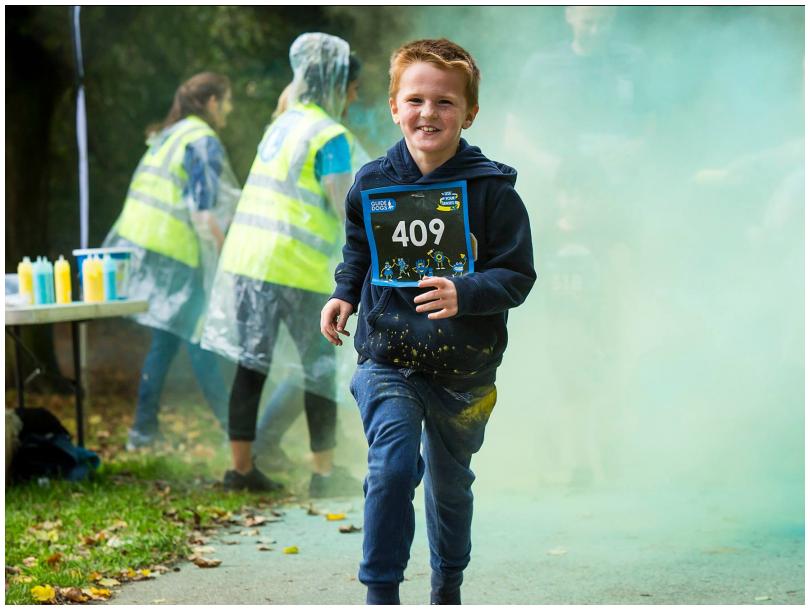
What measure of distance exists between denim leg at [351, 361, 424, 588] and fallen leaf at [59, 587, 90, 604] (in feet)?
3.98

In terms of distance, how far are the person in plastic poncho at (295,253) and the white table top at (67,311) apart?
16.0 inches

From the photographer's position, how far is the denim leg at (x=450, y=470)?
293 centimetres

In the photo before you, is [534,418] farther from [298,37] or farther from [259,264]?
[298,37]

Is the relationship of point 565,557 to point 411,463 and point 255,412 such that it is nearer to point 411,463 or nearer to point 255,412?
point 411,463

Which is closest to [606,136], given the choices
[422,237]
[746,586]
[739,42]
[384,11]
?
[739,42]

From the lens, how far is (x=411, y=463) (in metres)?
2.74


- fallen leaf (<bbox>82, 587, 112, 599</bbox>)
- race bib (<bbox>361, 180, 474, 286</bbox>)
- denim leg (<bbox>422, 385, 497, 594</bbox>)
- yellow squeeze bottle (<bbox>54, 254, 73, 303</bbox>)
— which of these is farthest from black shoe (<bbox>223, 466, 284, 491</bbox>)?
race bib (<bbox>361, 180, 474, 286</bbox>)

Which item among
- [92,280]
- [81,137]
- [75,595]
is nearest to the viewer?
[75,595]

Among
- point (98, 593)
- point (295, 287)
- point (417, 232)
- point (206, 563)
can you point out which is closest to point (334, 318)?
point (417, 232)

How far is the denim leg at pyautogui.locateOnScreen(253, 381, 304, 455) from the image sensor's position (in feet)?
17.9

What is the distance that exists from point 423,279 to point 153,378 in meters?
3.49

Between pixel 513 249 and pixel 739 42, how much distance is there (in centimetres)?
288

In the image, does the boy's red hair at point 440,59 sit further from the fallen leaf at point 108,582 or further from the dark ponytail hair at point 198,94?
the dark ponytail hair at point 198,94

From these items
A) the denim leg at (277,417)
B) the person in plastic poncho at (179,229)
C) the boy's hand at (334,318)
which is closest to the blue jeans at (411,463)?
the boy's hand at (334,318)
